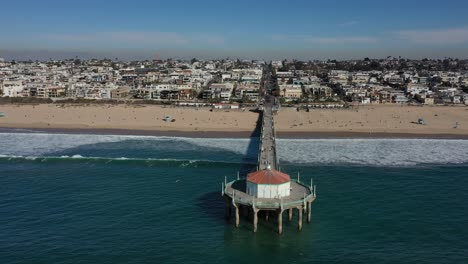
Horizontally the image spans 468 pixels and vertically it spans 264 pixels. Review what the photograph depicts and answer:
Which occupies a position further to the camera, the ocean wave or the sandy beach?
the sandy beach

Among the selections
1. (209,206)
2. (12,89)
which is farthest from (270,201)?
(12,89)

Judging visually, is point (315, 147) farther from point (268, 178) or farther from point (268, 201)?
point (268, 201)

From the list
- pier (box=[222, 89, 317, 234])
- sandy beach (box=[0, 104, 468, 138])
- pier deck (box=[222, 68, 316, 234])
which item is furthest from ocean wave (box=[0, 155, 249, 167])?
sandy beach (box=[0, 104, 468, 138])

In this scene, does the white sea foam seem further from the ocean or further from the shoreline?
the shoreline

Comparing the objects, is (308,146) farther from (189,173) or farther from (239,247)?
(239,247)

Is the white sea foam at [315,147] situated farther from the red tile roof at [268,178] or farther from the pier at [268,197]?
the red tile roof at [268,178]

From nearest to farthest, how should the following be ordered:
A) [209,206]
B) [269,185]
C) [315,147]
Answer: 1. [269,185]
2. [209,206]
3. [315,147]

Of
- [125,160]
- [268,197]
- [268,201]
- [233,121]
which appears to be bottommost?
[125,160]
